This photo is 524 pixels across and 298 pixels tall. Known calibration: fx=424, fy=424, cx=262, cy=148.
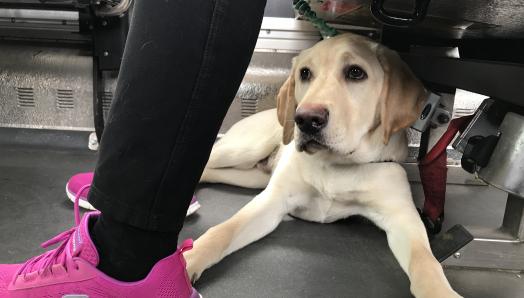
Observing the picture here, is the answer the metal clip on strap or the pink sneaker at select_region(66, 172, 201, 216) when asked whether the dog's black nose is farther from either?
the pink sneaker at select_region(66, 172, 201, 216)

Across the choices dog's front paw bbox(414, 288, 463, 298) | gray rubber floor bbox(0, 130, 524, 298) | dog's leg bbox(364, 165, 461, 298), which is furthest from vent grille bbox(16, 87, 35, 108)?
dog's front paw bbox(414, 288, 463, 298)

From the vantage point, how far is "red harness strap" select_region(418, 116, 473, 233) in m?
1.19

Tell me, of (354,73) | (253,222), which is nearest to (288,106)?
(354,73)

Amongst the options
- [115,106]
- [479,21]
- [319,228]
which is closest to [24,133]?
[319,228]

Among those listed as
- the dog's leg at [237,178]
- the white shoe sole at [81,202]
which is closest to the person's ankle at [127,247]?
the white shoe sole at [81,202]

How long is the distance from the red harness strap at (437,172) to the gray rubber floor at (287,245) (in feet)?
0.58

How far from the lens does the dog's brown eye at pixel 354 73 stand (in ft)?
3.91

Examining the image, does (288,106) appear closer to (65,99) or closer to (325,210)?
(325,210)

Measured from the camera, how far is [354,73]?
3.93 ft

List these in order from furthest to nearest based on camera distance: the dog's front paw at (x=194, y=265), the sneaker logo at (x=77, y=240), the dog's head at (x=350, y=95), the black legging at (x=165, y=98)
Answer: the dog's head at (x=350, y=95) → the dog's front paw at (x=194, y=265) → the sneaker logo at (x=77, y=240) → the black legging at (x=165, y=98)

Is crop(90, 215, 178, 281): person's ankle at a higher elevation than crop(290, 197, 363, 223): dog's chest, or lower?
higher

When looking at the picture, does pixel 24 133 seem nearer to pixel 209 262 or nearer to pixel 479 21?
pixel 209 262

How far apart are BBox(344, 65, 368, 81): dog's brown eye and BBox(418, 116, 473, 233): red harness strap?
0.29m

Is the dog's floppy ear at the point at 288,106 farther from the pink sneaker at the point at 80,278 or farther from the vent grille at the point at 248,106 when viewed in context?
the vent grille at the point at 248,106
